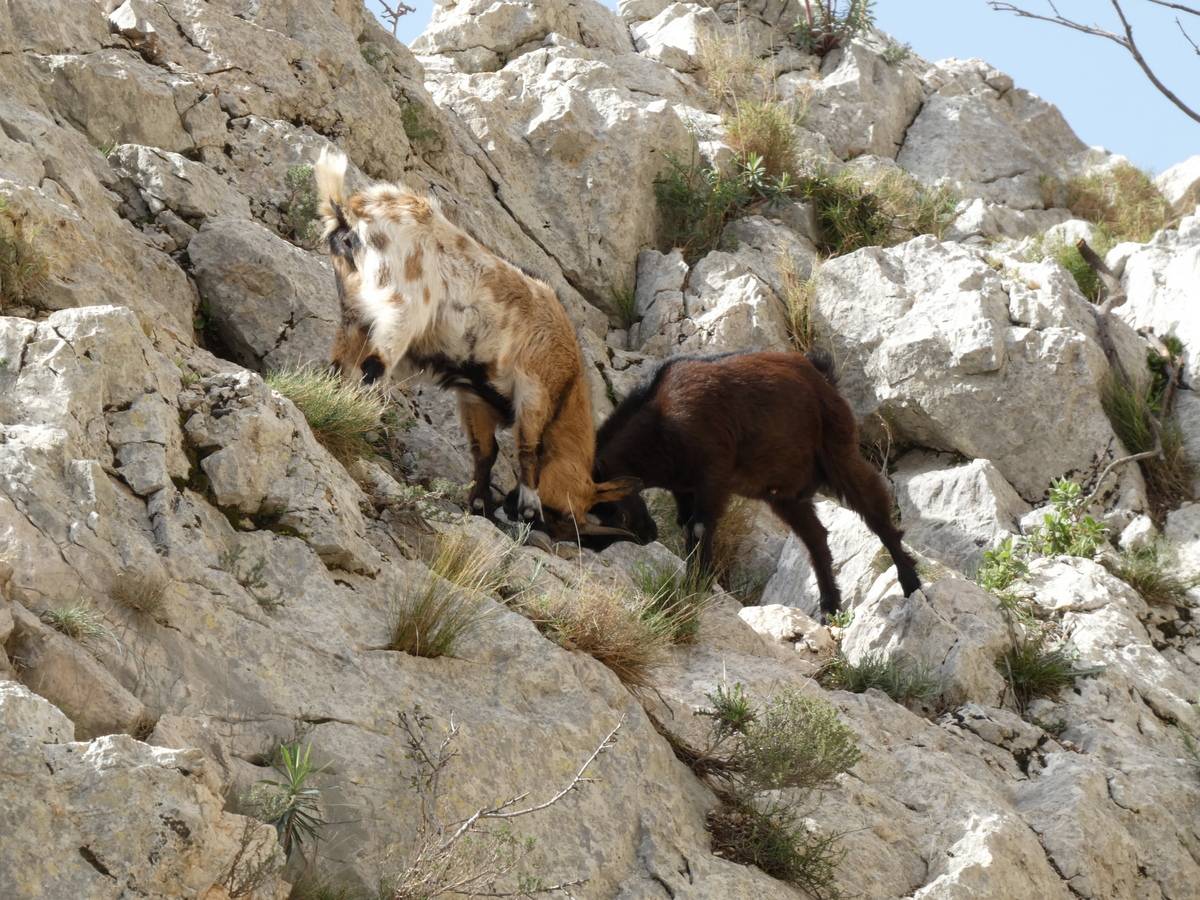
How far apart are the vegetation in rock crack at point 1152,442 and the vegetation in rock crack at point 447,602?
685cm

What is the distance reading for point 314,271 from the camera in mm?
9188

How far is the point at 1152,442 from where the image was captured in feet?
36.6

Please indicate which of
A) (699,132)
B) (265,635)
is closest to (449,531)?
(265,635)

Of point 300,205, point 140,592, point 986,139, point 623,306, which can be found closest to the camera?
point 140,592

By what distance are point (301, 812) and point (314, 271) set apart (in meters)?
5.58

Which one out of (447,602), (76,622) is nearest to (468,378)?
(447,602)

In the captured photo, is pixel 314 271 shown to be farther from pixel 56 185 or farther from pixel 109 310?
pixel 109 310

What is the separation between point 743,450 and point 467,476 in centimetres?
188

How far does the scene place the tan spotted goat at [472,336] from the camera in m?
7.76

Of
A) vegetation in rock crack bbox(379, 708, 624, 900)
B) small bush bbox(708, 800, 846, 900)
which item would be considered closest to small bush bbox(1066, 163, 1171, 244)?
small bush bbox(708, 800, 846, 900)

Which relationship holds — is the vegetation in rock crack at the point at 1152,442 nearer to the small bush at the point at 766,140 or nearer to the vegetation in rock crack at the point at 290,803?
the small bush at the point at 766,140

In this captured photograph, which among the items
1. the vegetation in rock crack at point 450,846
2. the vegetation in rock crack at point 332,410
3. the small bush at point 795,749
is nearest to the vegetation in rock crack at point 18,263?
the vegetation in rock crack at point 332,410

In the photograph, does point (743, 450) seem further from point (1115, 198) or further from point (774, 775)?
point (1115, 198)

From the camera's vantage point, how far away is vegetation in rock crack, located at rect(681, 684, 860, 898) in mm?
5398
